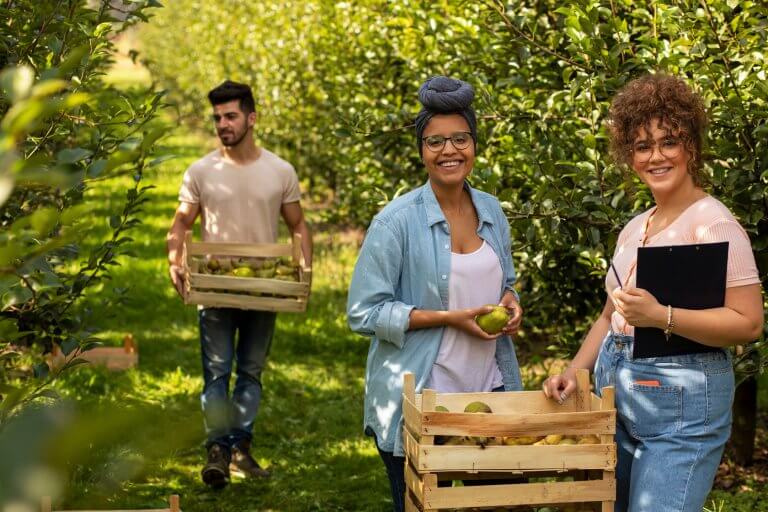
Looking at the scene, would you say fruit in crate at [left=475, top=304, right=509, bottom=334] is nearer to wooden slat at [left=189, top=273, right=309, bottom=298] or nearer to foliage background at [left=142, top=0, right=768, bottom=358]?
foliage background at [left=142, top=0, right=768, bottom=358]

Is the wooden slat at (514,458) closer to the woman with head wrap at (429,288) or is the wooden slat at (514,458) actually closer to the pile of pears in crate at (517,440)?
the pile of pears in crate at (517,440)

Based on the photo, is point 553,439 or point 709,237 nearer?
point 709,237

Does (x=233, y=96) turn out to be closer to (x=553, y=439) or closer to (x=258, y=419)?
(x=258, y=419)

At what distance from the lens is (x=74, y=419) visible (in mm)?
609

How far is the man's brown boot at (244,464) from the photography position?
5.75m

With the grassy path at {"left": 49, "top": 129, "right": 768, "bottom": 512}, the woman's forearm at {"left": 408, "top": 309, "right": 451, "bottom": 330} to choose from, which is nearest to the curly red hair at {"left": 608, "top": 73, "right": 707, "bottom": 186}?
the woman's forearm at {"left": 408, "top": 309, "right": 451, "bottom": 330}

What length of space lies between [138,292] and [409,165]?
15.5 ft

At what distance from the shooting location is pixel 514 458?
9.09 feet

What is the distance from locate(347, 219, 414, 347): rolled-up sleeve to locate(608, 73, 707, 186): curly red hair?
0.78 meters

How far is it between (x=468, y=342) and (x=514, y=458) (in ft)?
2.00

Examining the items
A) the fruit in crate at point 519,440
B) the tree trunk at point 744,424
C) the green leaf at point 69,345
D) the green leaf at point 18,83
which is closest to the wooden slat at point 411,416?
the fruit in crate at point 519,440

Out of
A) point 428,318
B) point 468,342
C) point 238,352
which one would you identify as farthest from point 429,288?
point 238,352

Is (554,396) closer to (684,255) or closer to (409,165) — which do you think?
(684,255)

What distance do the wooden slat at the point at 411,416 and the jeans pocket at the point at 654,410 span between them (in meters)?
0.56
